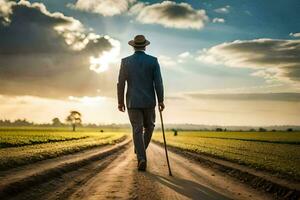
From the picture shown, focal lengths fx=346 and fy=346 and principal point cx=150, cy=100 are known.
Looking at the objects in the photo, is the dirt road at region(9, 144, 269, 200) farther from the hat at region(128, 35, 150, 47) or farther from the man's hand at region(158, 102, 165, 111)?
the hat at region(128, 35, 150, 47)

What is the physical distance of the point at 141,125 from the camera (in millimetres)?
8367

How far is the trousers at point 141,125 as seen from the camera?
8.23 m

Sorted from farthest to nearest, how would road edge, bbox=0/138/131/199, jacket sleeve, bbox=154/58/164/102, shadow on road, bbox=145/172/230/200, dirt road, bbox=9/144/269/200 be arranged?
1. jacket sleeve, bbox=154/58/164/102
2. shadow on road, bbox=145/172/230/200
3. dirt road, bbox=9/144/269/200
4. road edge, bbox=0/138/131/199

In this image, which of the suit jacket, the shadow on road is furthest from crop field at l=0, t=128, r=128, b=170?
the shadow on road

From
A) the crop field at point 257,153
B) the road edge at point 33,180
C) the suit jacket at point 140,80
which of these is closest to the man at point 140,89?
the suit jacket at point 140,80

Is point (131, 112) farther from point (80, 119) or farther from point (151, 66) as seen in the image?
point (80, 119)

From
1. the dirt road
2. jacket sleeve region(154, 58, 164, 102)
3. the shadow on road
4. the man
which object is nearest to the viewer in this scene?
the dirt road

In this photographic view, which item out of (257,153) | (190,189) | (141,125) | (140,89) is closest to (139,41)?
(140,89)

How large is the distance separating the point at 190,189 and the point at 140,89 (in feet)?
10.6

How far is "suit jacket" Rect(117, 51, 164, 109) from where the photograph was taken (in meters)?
8.44

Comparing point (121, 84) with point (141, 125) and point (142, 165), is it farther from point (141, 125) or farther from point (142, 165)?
point (142, 165)

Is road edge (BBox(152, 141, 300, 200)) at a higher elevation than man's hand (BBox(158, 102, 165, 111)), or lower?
lower

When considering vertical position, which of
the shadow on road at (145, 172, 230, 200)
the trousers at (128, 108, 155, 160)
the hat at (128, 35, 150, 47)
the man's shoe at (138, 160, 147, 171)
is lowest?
the shadow on road at (145, 172, 230, 200)

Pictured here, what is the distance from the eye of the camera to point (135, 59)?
28.3 feet
